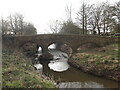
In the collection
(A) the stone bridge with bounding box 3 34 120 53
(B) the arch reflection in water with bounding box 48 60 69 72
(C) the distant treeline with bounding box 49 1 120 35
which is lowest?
(B) the arch reflection in water with bounding box 48 60 69 72

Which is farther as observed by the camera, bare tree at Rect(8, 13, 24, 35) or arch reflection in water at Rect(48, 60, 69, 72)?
bare tree at Rect(8, 13, 24, 35)

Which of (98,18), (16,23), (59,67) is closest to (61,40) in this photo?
(59,67)

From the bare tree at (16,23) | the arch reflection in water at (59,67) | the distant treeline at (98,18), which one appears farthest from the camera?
the bare tree at (16,23)

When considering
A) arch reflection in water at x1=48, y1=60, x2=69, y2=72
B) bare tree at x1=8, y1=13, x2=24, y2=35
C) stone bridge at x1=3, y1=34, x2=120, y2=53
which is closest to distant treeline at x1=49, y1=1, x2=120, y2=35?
stone bridge at x1=3, y1=34, x2=120, y2=53

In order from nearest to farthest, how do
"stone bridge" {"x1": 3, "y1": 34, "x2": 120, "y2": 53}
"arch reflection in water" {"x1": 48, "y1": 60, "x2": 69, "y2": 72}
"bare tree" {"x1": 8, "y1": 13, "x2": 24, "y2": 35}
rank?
1. "arch reflection in water" {"x1": 48, "y1": 60, "x2": 69, "y2": 72}
2. "stone bridge" {"x1": 3, "y1": 34, "x2": 120, "y2": 53}
3. "bare tree" {"x1": 8, "y1": 13, "x2": 24, "y2": 35}

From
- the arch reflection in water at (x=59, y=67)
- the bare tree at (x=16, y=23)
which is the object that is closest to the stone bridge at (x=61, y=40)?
the arch reflection in water at (x=59, y=67)

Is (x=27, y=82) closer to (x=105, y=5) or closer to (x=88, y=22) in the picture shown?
(x=88, y=22)

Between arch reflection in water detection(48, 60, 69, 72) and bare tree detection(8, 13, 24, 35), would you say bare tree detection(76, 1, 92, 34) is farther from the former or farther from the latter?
bare tree detection(8, 13, 24, 35)

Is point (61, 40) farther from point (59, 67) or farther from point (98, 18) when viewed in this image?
point (98, 18)

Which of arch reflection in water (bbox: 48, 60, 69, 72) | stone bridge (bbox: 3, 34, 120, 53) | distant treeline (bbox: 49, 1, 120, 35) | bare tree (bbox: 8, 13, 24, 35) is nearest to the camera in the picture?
arch reflection in water (bbox: 48, 60, 69, 72)

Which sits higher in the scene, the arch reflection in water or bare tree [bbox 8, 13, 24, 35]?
bare tree [bbox 8, 13, 24, 35]

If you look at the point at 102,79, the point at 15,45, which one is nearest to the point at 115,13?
the point at 102,79

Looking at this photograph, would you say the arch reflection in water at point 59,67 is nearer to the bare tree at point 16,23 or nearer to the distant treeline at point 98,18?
the distant treeline at point 98,18

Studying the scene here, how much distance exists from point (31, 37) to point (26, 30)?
1856cm
